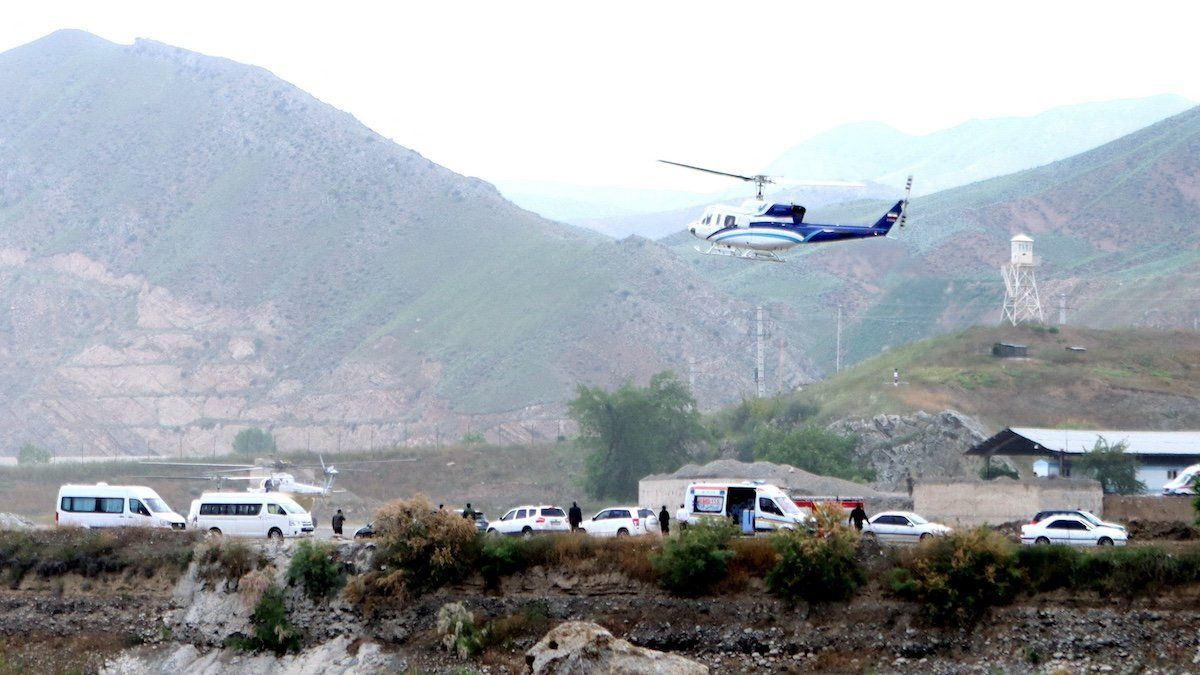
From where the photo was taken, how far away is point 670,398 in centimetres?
11244

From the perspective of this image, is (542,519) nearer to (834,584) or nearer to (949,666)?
(834,584)

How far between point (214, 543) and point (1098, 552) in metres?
23.2

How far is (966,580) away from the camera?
37375 mm

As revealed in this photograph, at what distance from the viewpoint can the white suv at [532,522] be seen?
158 ft

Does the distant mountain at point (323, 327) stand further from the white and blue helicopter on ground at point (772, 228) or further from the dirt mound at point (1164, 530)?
the dirt mound at point (1164, 530)

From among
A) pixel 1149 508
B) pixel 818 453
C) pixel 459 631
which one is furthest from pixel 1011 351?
pixel 459 631

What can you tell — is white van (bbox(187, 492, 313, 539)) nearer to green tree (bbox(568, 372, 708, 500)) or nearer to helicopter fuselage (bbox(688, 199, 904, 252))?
→ helicopter fuselage (bbox(688, 199, 904, 252))

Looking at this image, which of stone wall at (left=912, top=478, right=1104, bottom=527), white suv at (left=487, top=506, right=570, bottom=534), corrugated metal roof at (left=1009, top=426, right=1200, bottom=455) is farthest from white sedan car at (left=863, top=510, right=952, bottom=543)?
corrugated metal roof at (left=1009, top=426, right=1200, bottom=455)

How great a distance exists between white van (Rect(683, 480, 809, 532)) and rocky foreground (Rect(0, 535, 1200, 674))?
17.4 feet

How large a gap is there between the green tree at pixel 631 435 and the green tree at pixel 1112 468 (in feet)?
126

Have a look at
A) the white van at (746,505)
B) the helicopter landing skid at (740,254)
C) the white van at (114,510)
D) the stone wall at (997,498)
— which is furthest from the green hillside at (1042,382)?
the white van at (114,510)

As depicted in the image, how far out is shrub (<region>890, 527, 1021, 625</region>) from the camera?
122 feet

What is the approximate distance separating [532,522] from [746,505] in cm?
687

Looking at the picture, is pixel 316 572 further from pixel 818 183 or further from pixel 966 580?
pixel 818 183
